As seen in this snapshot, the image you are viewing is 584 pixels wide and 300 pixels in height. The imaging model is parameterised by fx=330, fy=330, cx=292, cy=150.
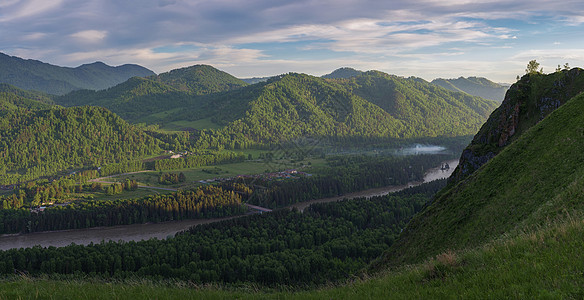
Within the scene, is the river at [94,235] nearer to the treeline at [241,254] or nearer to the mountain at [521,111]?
the treeline at [241,254]

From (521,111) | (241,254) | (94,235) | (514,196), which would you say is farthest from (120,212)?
(514,196)

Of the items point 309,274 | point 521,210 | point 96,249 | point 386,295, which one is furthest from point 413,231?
point 96,249

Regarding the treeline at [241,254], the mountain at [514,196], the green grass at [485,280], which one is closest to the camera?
the green grass at [485,280]

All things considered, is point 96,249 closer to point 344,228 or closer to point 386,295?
point 344,228

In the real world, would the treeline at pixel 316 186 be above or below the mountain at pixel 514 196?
below

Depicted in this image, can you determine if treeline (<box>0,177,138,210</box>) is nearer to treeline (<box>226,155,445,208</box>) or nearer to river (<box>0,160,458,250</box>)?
river (<box>0,160,458,250</box>)

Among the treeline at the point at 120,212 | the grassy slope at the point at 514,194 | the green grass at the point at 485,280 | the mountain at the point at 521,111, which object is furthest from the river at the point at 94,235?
the green grass at the point at 485,280
